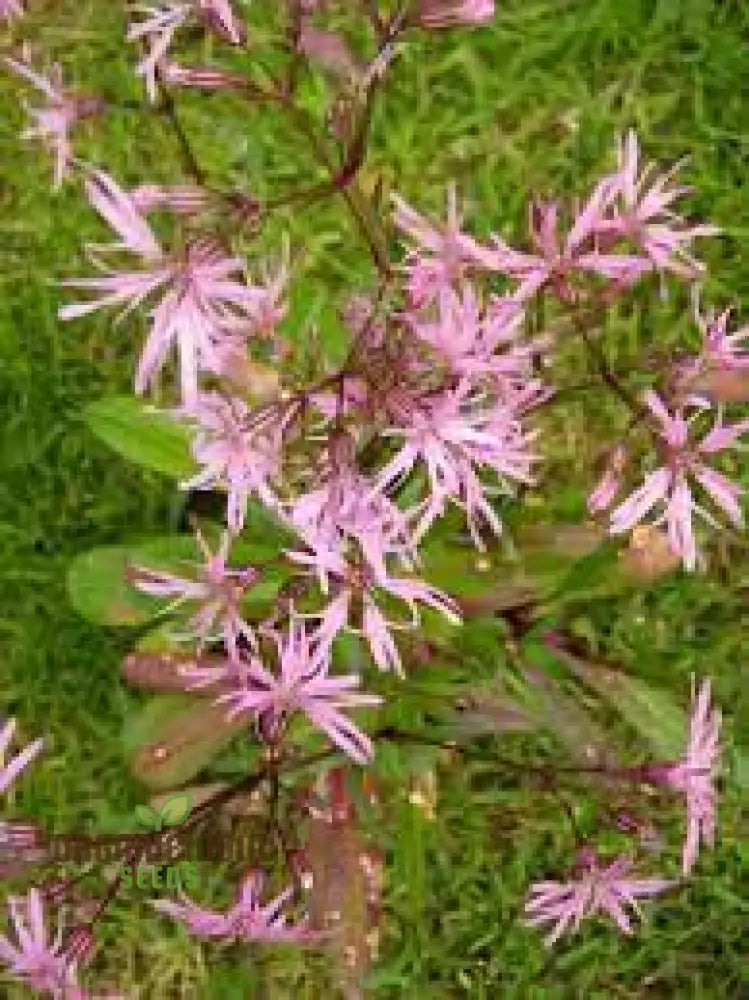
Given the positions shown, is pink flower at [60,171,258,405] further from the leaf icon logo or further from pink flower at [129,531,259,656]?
the leaf icon logo

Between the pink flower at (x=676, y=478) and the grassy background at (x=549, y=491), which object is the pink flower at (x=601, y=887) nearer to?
the grassy background at (x=549, y=491)

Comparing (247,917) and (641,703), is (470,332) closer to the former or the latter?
(247,917)

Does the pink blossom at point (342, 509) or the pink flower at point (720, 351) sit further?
the pink flower at point (720, 351)

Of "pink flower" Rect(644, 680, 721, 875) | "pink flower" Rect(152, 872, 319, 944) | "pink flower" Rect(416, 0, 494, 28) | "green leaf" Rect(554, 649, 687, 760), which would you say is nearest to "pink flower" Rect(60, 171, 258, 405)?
"pink flower" Rect(416, 0, 494, 28)

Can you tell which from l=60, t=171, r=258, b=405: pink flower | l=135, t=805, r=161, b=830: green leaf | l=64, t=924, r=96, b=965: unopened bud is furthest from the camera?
l=135, t=805, r=161, b=830: green leaf

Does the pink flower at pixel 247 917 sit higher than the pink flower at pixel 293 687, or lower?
lower

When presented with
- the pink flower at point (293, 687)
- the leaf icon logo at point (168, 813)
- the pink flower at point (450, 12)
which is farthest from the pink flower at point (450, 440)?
the leaf icon logo at point (168, 813)
